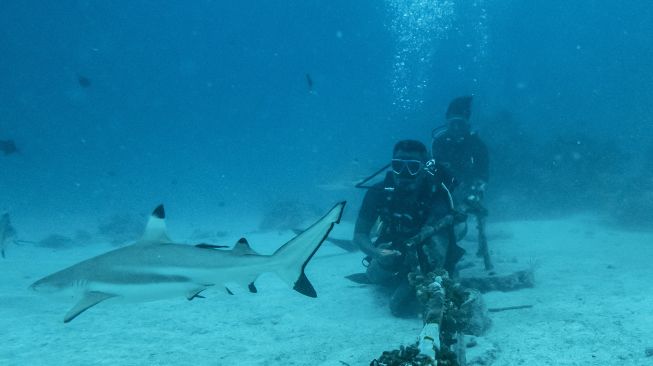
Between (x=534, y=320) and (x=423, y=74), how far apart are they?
178 meters

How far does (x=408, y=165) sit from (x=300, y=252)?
3536mm

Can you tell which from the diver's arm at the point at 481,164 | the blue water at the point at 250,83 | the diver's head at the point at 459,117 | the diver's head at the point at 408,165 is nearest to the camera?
the diver's head at the point at 408,165

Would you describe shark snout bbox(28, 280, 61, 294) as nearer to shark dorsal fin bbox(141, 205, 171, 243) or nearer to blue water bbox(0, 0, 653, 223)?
shark dorsal fin bbox(141, 205, 171, 243)

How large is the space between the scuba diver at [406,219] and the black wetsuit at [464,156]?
4.59 metres

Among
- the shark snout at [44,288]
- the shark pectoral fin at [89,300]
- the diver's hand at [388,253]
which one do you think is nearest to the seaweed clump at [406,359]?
the shark pectoral fin at [89,300]

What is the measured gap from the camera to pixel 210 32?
506ft

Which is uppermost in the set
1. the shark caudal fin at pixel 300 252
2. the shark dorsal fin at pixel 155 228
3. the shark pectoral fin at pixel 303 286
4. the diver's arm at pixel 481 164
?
the diver's arm at pixel 481 164

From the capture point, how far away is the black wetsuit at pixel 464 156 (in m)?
Result: 10.5

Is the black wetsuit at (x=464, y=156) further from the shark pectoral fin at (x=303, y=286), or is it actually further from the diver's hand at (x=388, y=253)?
the shark pectoral fin at (x=303, y=286)

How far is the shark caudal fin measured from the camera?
2.55 meters

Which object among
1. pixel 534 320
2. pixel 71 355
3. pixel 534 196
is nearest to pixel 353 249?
pixel 534 320

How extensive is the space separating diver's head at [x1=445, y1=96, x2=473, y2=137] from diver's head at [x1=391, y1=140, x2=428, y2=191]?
18.7 feet

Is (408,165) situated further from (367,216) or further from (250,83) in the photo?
(250,83)

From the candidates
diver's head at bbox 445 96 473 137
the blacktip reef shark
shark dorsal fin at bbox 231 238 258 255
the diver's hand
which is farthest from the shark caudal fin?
diver's head at bbox 445 96 473 137
